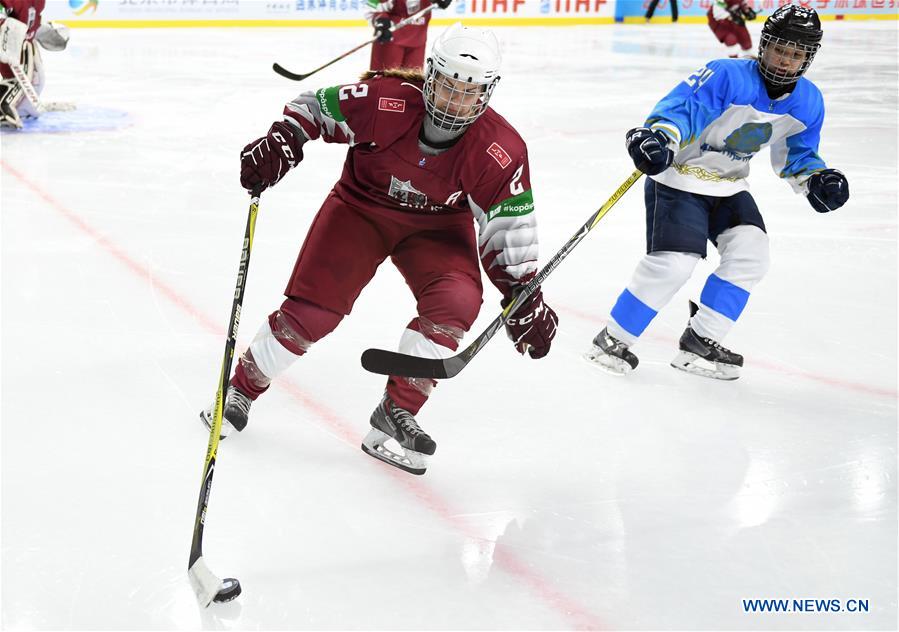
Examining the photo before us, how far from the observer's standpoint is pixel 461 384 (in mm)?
2730

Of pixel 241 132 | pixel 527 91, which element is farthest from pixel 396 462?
pixel 527 91

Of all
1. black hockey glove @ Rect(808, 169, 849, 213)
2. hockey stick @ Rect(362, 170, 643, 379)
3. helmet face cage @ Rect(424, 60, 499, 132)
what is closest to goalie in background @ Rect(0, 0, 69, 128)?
helmet face cage @ Rect(424, 60, 499, 132)

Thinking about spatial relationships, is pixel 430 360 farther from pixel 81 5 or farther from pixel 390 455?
pixel 81 5

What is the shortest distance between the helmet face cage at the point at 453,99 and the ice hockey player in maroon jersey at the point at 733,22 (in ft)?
23.7

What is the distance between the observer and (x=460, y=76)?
2.04 meters

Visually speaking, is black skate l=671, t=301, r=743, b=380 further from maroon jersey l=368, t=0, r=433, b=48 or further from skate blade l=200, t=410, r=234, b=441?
maroon jersey l=368, t=0, r=433, b=48

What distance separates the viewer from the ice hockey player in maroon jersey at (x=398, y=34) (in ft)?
21.0

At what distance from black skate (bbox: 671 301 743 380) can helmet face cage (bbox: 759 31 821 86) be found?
0.74 meters

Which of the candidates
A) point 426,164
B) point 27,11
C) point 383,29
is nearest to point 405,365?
point 426,164

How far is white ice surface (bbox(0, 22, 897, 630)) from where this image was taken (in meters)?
1.81

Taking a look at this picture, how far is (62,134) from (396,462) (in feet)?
13.2

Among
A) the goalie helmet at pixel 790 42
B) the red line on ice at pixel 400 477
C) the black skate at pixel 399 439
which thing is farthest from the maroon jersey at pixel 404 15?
the black skate at pixel 399 439

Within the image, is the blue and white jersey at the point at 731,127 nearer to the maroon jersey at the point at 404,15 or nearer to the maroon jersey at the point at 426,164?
the maroon jersey at the point at 426,164

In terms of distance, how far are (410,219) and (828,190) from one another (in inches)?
45.9
